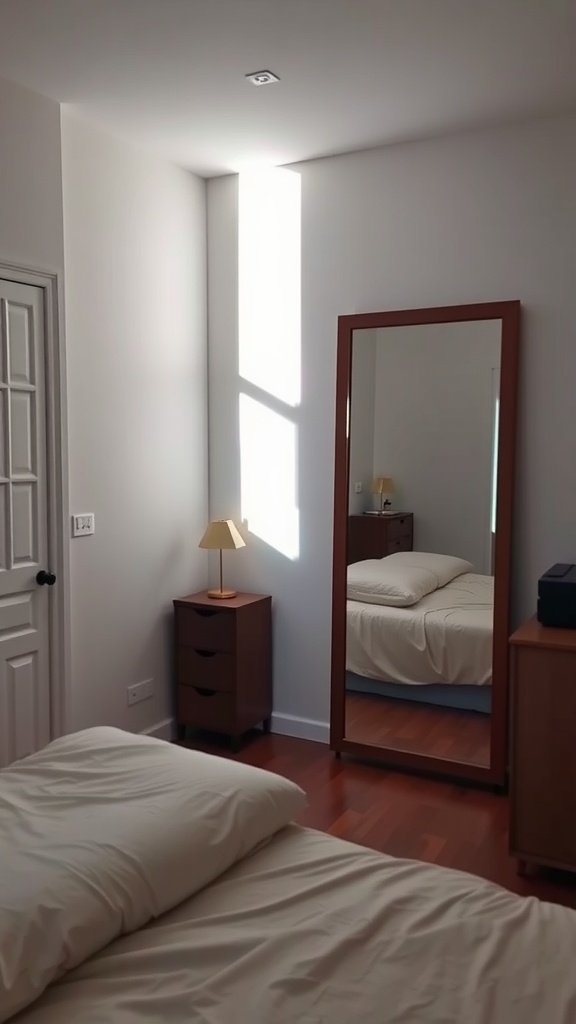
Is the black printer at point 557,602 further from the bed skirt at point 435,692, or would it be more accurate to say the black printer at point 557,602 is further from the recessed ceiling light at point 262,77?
the recessed ceiling light at point 262,77

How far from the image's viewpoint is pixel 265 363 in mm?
3816

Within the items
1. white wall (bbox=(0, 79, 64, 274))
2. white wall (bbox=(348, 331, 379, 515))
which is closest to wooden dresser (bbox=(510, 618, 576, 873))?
white wall (bbox=(348, 331, 379, 515))

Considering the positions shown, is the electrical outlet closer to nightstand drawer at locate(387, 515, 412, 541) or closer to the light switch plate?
the light switch plate

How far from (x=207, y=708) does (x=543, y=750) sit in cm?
164

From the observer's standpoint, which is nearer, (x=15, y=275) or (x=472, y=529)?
(x=15, y=275)

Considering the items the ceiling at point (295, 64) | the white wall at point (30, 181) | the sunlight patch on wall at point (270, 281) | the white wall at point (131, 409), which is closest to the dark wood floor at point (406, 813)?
the white wall at point (131, 409)

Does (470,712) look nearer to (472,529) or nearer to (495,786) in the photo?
(495,786)

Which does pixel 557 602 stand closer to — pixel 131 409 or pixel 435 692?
pixel 435 692

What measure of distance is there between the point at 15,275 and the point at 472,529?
6.61 ft

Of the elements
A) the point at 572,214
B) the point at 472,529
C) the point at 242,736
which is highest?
the point at 572,214

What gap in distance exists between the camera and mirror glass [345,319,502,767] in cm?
327

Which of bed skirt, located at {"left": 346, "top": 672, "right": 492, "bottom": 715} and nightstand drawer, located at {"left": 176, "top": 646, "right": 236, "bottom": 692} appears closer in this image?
bed skirt, located at {"left": 346, "top": 672, "right": 492, "bottom": 715}

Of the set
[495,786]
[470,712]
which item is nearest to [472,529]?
[470,712]

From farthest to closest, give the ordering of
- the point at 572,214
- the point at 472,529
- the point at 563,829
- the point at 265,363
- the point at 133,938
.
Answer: the point at 265,363, the point at 472,529, the point at 572,214, the point at 563,829, the point at 133,938
